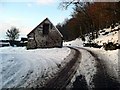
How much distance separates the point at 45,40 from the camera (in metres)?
54.9

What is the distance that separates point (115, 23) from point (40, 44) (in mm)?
18311

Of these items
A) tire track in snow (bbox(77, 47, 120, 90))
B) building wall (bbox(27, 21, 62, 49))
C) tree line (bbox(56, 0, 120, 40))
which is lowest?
tire track in snow (bbox(77, 47, 120, 90))

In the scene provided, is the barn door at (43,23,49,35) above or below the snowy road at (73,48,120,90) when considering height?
above

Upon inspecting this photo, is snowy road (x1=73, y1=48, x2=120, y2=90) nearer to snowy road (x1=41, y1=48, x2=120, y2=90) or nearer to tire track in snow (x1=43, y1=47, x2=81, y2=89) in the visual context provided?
snowy road (x1=41, y1=48, x2=120, y2=90)

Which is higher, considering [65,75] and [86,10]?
[86,10]

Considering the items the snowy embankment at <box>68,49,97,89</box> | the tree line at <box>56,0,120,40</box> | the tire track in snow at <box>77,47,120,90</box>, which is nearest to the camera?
the tire track in snow at <box>77,47,120,90</box>

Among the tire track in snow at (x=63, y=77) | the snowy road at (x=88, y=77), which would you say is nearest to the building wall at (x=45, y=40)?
the snowy road at (x=88, y=77)

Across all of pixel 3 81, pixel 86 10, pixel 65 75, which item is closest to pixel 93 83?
pixel 65 75

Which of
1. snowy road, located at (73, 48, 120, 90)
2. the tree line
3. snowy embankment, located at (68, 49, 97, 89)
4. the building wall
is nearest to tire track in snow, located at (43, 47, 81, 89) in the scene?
snowy embankment, located at (68, 49, 97, 89)

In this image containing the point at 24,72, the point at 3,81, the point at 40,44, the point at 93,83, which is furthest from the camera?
the point at 40,44

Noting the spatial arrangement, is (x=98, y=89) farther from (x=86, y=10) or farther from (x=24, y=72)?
(x=86, y=10)

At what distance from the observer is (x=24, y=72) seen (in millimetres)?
22188

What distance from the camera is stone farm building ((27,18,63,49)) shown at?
5481 cm

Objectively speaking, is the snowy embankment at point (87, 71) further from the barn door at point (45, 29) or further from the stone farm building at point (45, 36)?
the barn door at point (45, 29)
